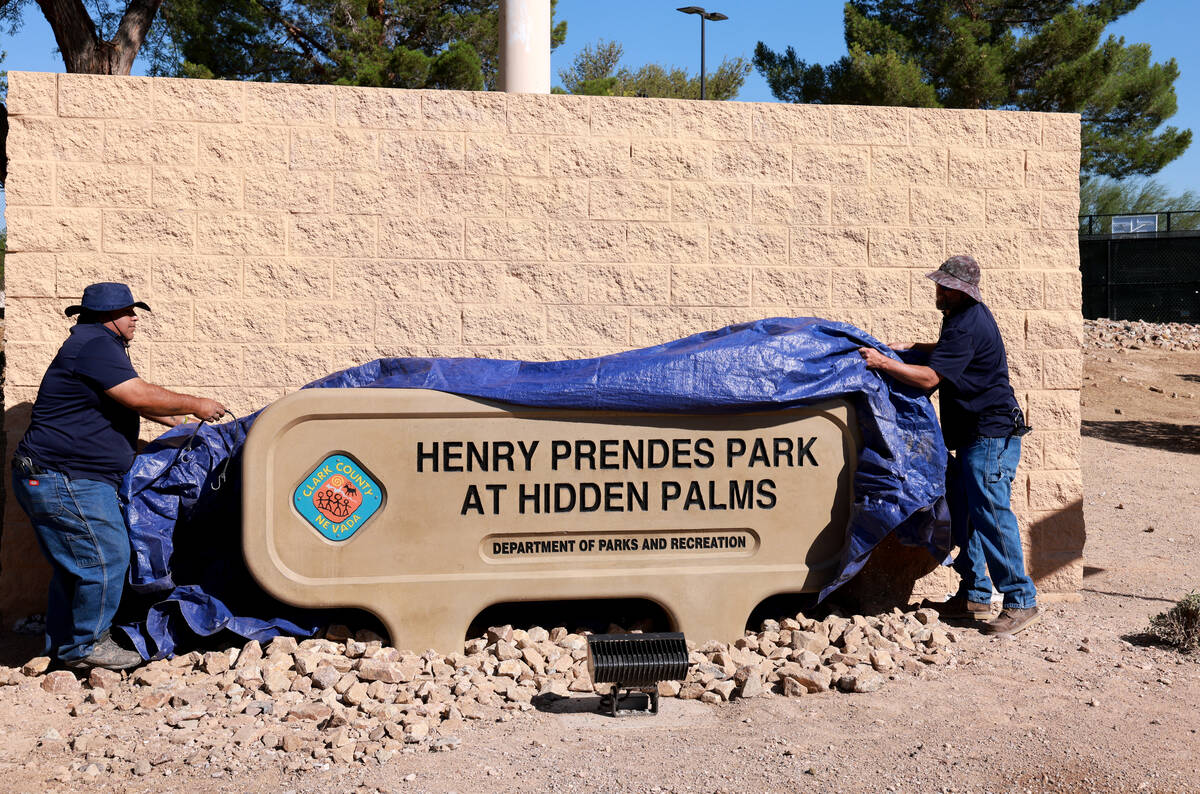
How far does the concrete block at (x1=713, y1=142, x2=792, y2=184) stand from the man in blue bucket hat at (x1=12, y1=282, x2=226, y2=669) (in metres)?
2.95

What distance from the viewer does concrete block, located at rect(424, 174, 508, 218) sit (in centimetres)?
559

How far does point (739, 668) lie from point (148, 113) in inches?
153

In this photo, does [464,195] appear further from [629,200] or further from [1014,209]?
[1014,209]

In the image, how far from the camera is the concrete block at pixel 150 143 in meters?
5.36

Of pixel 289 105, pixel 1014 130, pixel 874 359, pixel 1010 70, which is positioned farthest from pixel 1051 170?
pixel 1010 70

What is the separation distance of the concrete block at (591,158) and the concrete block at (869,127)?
3.83 feet

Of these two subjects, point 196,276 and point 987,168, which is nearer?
point 196,276

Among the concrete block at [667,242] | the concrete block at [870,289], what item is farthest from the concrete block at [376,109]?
the concrete block at [870,289]

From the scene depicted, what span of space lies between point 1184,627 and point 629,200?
3406 millimetres

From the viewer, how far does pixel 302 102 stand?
217 inches

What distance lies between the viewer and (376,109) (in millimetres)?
5543

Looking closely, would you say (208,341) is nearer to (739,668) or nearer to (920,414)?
(739,668)

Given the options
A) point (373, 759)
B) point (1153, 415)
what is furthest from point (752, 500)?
point (1153, 415)

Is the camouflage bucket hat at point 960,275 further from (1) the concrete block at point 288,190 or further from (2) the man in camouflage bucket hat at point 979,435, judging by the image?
(1) the concrete block at point 288,190
